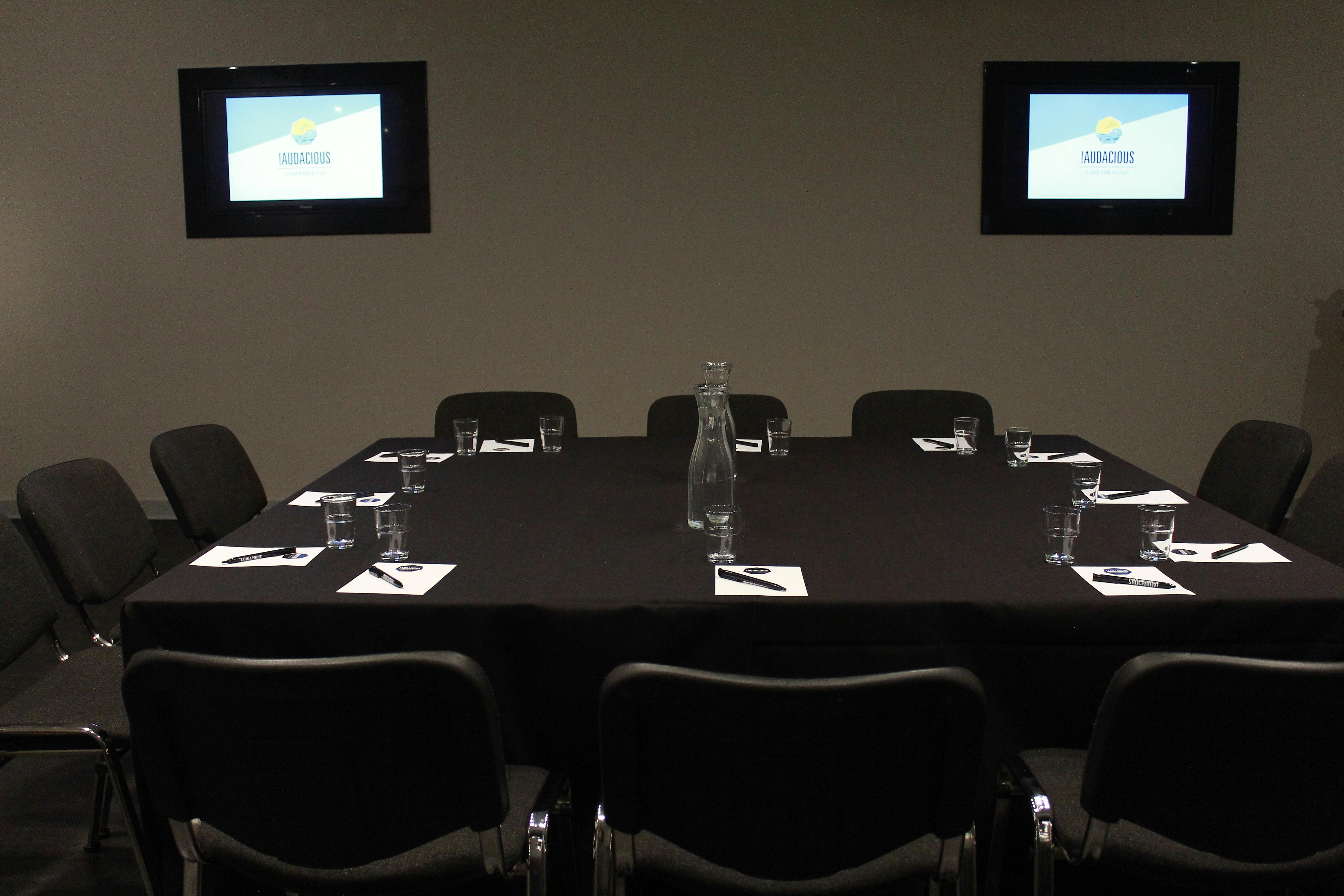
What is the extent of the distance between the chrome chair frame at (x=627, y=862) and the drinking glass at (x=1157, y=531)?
75cm

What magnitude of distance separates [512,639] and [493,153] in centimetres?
383

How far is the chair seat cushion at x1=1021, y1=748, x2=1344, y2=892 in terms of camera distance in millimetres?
1372

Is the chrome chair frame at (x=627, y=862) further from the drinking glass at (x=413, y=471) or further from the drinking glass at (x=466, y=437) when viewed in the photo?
the drinking glass at (x=466, y=437)

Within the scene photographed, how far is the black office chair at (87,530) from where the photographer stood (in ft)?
7.38

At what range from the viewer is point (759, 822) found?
129 centimetres

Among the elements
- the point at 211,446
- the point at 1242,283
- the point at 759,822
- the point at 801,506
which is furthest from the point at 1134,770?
the point at 1242,283

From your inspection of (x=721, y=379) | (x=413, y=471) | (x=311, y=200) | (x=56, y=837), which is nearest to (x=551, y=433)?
(x=413, y=471)

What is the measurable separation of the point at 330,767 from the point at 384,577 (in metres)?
0.51

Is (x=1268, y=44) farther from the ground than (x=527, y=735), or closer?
farther from the ground

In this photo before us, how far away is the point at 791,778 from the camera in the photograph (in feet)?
4.12

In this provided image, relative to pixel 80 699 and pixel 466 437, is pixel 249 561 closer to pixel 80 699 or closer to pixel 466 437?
pixel 80 699

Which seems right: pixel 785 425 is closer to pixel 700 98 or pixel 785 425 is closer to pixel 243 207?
pixel 700 98

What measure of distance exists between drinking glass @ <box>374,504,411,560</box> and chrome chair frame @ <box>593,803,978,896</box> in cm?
71

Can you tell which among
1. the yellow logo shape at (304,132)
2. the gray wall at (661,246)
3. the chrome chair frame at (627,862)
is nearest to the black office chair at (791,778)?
the chrome chair frame at (627,862)
